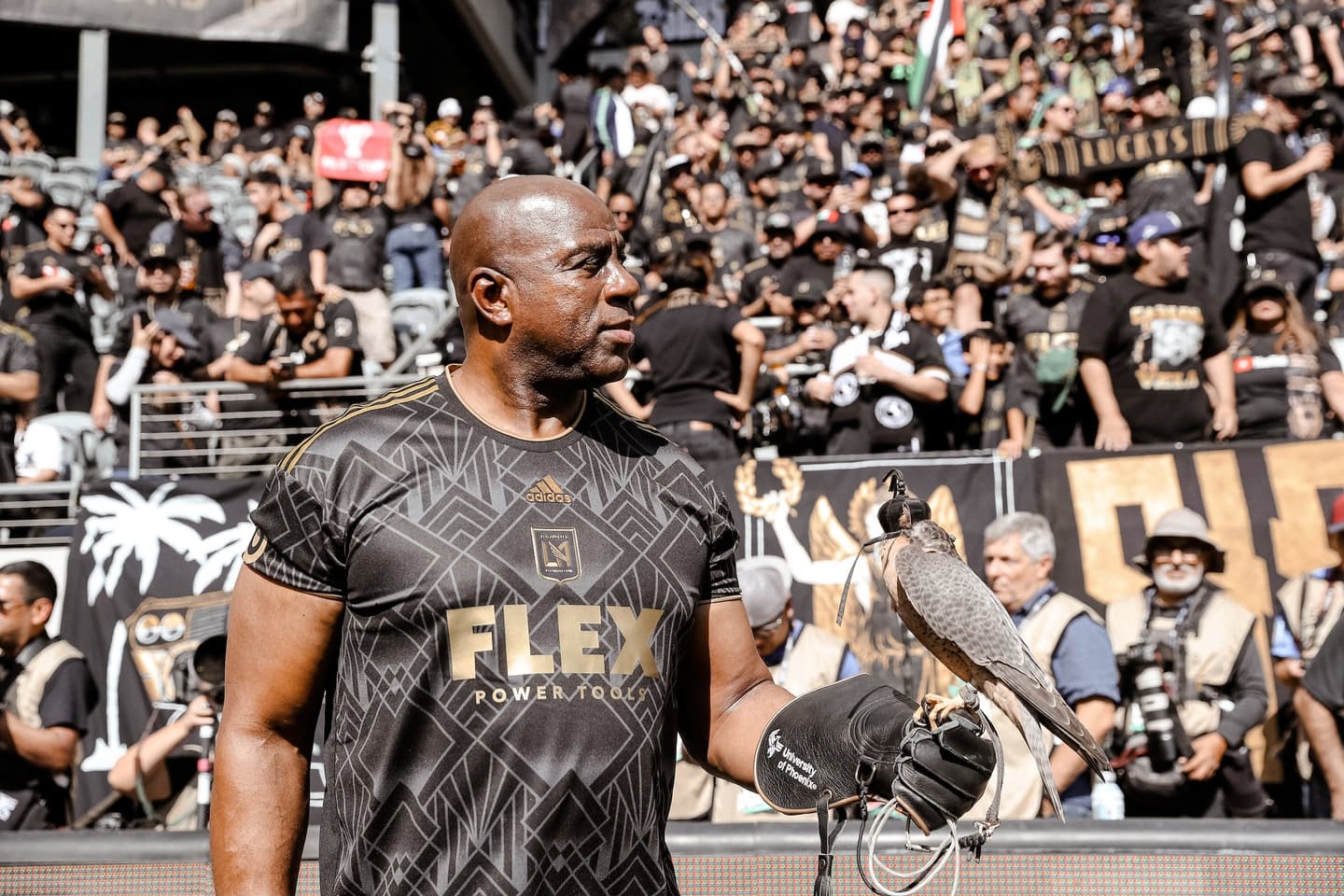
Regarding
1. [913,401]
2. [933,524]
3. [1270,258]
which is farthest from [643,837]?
[1270,258]

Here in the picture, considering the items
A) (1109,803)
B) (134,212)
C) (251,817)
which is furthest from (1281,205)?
(134,212)

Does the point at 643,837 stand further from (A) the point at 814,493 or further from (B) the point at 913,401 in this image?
(B) the point at 913,401

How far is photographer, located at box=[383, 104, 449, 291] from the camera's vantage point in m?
12.0

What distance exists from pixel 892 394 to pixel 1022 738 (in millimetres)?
2884

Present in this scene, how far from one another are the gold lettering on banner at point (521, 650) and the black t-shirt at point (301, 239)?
949 centimetres

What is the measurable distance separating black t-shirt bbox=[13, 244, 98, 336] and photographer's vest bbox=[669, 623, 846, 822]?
6.70m

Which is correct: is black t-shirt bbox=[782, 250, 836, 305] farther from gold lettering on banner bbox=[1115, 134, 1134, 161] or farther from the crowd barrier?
the crowd barrier

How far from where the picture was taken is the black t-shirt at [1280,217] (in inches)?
392

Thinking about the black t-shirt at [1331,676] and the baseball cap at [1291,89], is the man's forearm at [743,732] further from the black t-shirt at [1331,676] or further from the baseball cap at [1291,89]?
the baseball cap at [1291,89]

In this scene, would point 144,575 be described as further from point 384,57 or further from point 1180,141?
point 384,57

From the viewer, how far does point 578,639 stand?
260 centimetres

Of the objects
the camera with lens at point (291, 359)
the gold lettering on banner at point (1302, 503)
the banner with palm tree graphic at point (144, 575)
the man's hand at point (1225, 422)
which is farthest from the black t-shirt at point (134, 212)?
the gold lettering on banner at point (1302, 503)

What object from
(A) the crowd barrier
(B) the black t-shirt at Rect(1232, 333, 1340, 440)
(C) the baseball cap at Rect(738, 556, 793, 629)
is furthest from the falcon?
(B) the black t-shirt at Rect(1232, 333, 1340, 440)

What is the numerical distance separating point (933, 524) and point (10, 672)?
238 inches
